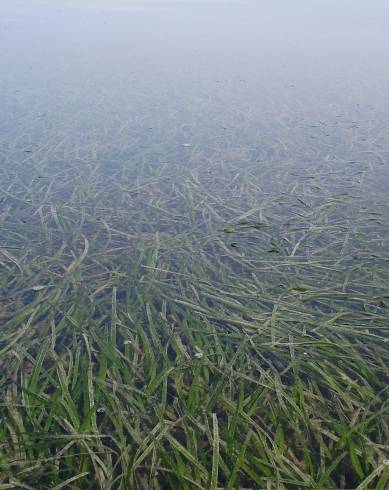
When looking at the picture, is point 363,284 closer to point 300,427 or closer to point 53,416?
point 300,427

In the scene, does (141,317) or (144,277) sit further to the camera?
(144,277)

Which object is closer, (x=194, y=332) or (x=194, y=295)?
(x=194, y=332)

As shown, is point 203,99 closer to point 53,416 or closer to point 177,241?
point 177,241

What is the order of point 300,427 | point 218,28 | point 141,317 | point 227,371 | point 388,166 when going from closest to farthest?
point 300,427 < point 227,371 < point 141,317 < point 388,166 < point 218,28

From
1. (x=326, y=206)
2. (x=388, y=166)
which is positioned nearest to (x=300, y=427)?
(x=326, y=206)

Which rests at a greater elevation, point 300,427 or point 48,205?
point 300,427

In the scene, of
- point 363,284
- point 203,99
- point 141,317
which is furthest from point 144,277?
point 203,99

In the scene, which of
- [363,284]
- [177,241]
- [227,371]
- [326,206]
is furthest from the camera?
[326,206]
